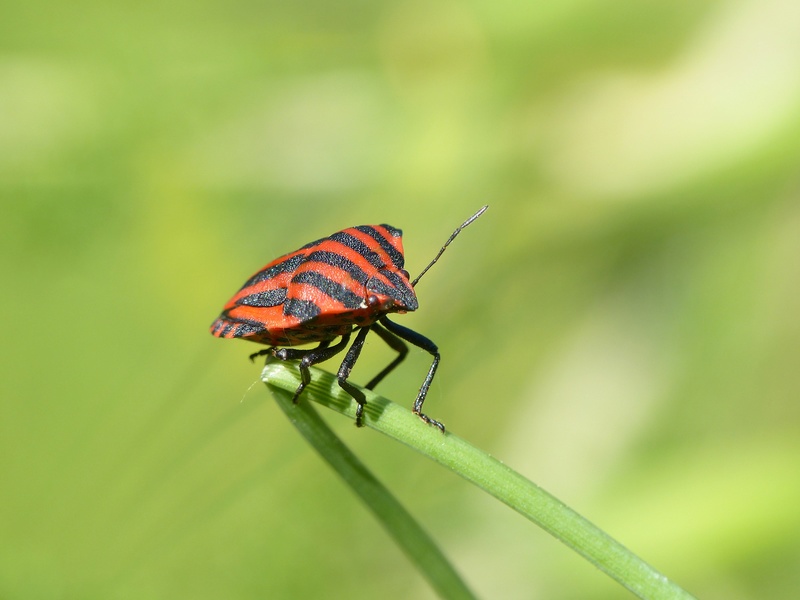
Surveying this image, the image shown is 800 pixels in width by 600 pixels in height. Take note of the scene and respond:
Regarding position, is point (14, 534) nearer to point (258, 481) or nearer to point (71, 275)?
point (258, 481)

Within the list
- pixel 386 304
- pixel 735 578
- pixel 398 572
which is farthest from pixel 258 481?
pixel 735 578

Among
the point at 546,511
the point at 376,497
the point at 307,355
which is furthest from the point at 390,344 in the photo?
the point at 546,511

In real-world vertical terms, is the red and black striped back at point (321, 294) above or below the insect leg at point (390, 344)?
above

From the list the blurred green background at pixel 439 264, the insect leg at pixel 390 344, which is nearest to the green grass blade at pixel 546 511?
the insect leg at pixel 390 344

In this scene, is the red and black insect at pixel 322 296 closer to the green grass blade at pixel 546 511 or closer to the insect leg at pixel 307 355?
the insect leg at pixel 307 355

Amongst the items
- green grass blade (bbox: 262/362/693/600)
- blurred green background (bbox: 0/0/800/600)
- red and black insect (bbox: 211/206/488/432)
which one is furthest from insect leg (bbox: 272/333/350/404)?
blurred green background (bbox: 0/0/800/600)

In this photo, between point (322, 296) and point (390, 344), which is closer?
point (322, 296)

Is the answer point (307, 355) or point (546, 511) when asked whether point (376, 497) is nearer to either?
point (546, 511)
